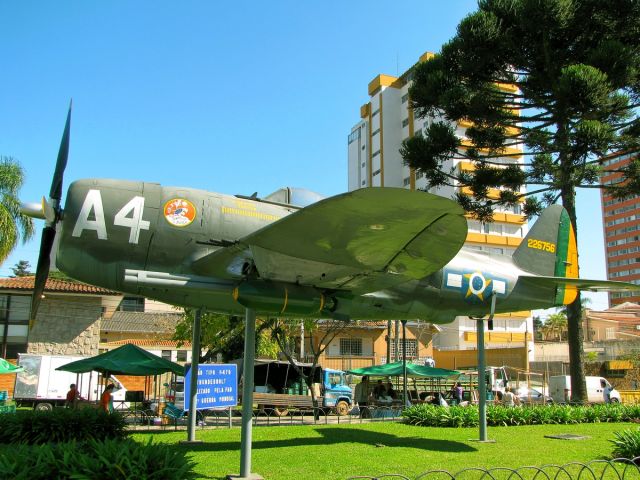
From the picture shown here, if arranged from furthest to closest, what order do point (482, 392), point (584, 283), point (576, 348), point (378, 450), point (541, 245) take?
point (576, 348) → point (541, 245) → point (482, 392) → point (584, 283) → point (378, 450)

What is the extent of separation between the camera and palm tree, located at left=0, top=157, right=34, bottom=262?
23688mm

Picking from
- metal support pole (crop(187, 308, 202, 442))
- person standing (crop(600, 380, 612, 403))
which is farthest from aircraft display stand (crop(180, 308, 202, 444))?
person standing (crop(600, 380, 612, 403))

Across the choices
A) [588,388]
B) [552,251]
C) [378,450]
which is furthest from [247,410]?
[588,388]

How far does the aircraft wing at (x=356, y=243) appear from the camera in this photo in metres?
6.70

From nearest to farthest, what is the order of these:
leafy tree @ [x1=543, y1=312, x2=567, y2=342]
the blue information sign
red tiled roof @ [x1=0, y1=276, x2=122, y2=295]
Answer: the blue information sign → red tiled roof @ [x1=0, y1=276, x2=122, y2=295] → leafy tree @ [x1=543, y1=312, x2=567, y2=342]

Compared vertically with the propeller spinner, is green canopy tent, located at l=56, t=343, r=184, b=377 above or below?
below

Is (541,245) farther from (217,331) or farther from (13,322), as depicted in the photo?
(13,322)

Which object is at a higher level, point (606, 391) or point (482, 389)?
point (482, 389)

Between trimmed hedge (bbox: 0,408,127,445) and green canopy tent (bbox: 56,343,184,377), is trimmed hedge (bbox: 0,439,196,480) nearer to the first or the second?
trimmed hedge (bbox: 0,408,127,445)

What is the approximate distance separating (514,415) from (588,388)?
19243mm

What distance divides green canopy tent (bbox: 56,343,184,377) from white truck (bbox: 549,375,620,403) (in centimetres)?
2568

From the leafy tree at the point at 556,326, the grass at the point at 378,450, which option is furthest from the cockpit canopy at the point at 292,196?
the leafy tree at the point at 556,326

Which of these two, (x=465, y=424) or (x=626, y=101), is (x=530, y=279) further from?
(x=626, y=101)

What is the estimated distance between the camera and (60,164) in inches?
362
